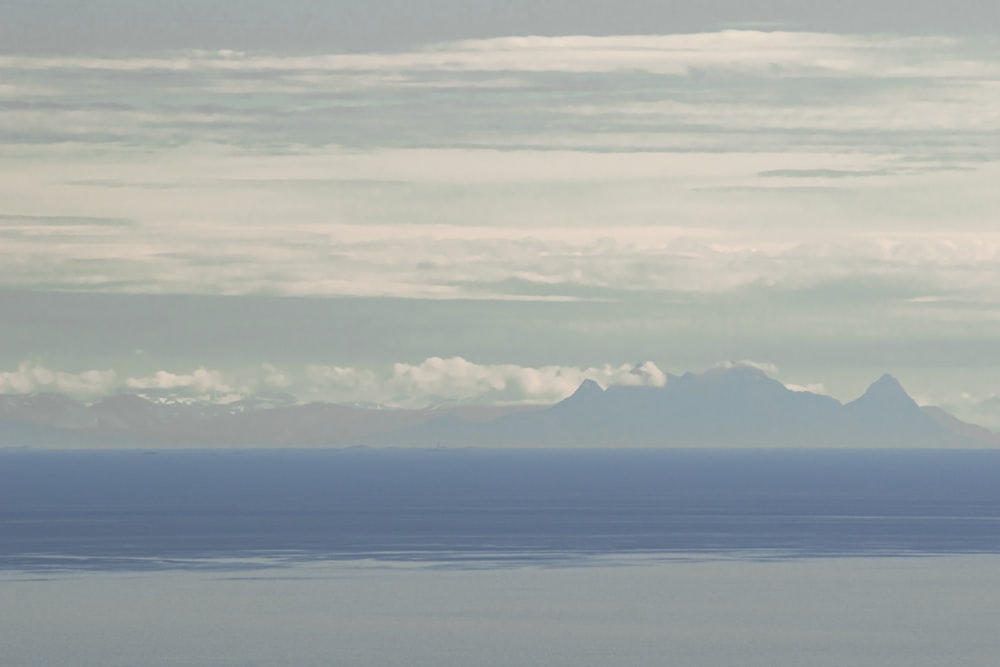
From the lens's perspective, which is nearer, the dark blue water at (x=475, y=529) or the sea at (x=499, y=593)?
the sea at (x=499, y=593)

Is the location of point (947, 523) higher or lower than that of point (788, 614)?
higher

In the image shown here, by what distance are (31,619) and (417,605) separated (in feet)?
56.8

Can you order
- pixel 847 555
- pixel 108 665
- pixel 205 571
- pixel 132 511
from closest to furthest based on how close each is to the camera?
pixel 108 665
pixel 205 571
pixel 847 555
pixel 132 511

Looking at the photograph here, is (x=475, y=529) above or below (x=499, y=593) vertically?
above

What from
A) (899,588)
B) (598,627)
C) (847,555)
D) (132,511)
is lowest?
(598,627)

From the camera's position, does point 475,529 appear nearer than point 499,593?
No

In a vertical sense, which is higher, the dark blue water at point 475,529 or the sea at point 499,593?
the dark blue water at point 475,529

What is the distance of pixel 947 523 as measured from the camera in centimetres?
14750

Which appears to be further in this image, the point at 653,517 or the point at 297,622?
the point at 653,517

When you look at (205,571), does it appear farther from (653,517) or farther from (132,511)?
(132,511)

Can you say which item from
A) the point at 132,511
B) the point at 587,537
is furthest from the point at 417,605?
the point at 132,511

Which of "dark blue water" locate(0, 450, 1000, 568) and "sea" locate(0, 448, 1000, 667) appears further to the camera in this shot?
"dark blue water" locate(0, 450, 1000, 568)

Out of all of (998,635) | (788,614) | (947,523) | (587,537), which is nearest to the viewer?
(998,635)

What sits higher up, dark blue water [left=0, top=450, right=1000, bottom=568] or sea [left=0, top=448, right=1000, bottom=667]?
dark blue water [left=0, top=450, right=1000, bottom=568]
